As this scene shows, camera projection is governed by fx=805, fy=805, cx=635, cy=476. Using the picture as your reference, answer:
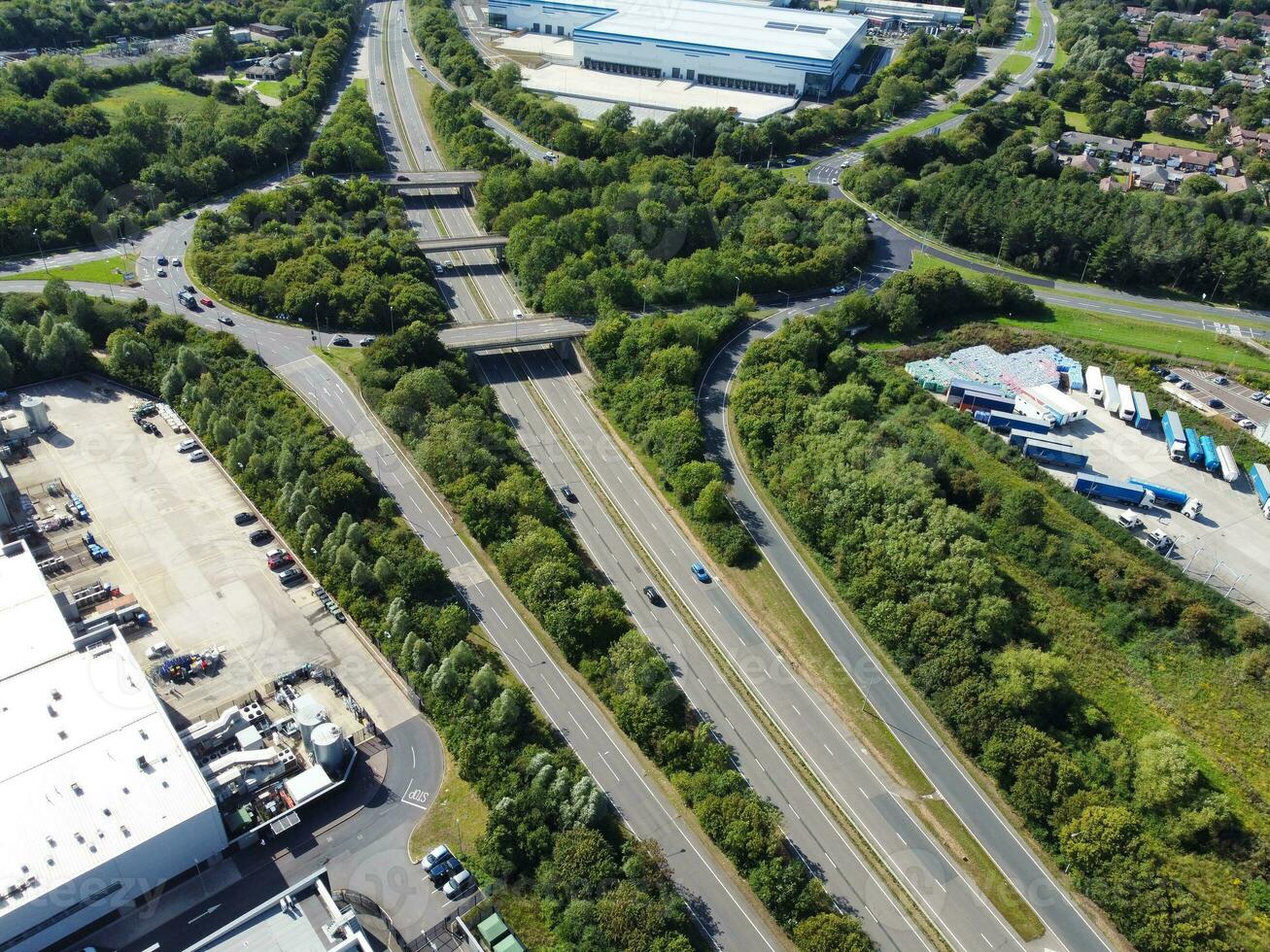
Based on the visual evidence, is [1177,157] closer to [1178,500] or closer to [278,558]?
[1178,500]

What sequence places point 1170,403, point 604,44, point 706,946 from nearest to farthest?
point 706,946
point 1170,403
point 604,44

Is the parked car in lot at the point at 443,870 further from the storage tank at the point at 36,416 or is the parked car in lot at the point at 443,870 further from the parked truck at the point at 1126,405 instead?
the parked truck at the point at 1126,405

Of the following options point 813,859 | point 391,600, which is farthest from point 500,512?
point 813,859

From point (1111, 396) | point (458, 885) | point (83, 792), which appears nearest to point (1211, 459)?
point (1111, 396)

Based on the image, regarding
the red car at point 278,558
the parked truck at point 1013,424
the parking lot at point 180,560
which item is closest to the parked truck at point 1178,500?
the parked truck at point 1013,424

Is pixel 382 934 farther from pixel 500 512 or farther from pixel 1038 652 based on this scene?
pixel 1038 652
